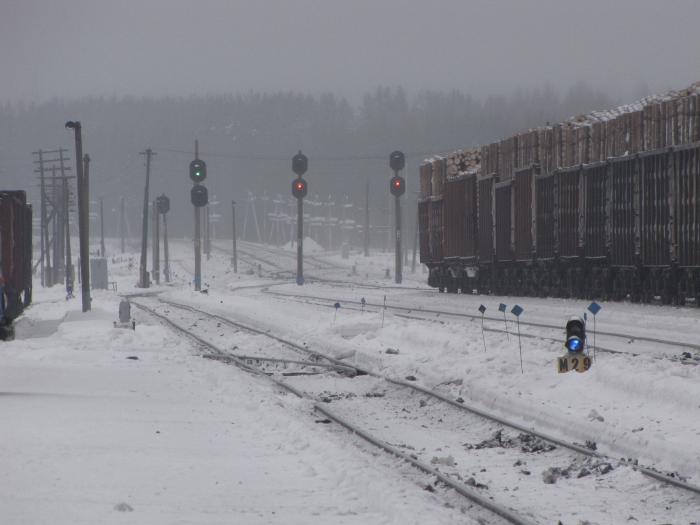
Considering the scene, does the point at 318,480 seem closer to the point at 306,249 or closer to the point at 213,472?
the point at 213,472

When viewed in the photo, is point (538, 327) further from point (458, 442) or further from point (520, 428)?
point (458, 442)

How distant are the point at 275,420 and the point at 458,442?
2.29m

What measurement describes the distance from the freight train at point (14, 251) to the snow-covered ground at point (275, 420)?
20.7 ft

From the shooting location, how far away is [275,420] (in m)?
13.4

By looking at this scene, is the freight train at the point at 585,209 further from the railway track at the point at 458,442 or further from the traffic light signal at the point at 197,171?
the railway track at the point at 458,442

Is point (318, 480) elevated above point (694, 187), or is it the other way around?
point (694, 187)

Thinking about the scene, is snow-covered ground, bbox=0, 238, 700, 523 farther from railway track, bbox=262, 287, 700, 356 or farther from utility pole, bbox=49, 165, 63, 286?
utility pole, bbox=49, 165, 63, 286

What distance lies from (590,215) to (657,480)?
25265 mm

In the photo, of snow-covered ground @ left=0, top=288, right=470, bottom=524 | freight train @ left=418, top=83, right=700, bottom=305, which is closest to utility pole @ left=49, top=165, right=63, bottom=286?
freight train @ left=418, top=83, right=700, bottom=305

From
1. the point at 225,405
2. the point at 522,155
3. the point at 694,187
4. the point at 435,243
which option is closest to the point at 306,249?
the point at 435,243

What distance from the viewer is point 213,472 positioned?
33.7 ft

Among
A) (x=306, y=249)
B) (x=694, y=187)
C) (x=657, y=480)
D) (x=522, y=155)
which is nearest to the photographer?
(x=657, y=480)

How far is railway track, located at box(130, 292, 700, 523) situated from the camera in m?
9.62

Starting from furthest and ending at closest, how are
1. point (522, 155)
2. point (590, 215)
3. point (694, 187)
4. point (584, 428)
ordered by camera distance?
point (522, 155) < point (590, 215) < point (694, 187) < point (584, 428)
